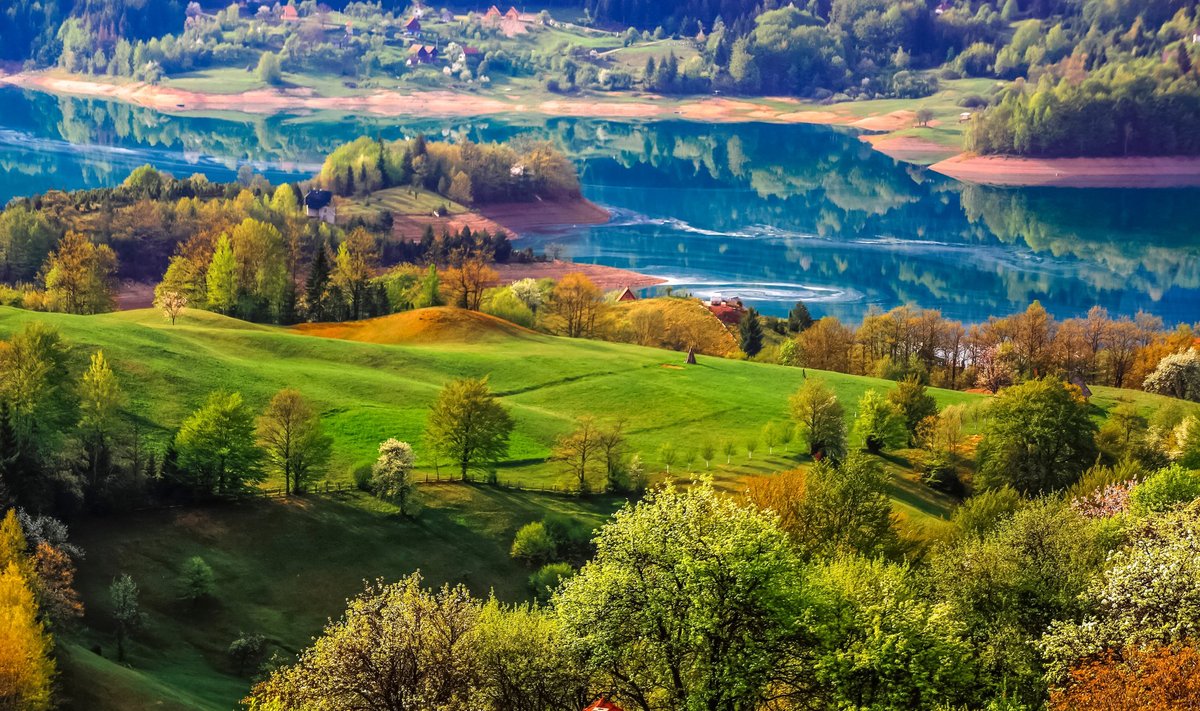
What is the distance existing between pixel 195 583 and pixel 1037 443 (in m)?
52.0

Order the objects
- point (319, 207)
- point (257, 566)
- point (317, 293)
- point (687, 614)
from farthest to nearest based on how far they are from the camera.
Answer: point (319, 207) → point (317, 293) → point (257, 566) → point (687, 614)

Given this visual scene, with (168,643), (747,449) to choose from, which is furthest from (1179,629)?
(747,449)

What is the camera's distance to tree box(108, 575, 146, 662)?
52719 mm

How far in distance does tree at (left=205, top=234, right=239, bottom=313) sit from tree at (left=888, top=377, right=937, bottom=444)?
61450 millimetres

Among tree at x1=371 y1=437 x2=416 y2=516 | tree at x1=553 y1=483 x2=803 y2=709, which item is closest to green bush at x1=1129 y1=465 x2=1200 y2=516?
tree at x1=553 y1=483 x2=803 y2=709

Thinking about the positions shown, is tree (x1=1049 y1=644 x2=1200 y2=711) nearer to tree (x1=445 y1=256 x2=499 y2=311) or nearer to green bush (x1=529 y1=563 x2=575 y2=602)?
green bush (x1=529 y1=563 x2=575 y2=602)

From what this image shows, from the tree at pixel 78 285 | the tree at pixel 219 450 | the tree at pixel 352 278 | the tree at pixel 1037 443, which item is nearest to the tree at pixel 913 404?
the tree at pixel 1037 443

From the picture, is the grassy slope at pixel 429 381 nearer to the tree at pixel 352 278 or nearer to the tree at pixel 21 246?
the tree at pixel 352 278

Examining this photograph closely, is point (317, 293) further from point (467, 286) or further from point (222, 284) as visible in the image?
point (467, 286)

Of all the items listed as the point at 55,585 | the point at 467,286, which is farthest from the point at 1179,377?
the point at 55,585

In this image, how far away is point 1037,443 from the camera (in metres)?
81.9

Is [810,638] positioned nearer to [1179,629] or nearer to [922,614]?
[922,614]

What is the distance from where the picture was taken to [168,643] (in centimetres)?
5403

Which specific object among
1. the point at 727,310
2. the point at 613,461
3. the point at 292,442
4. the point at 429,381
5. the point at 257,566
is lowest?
the point at 727,310
